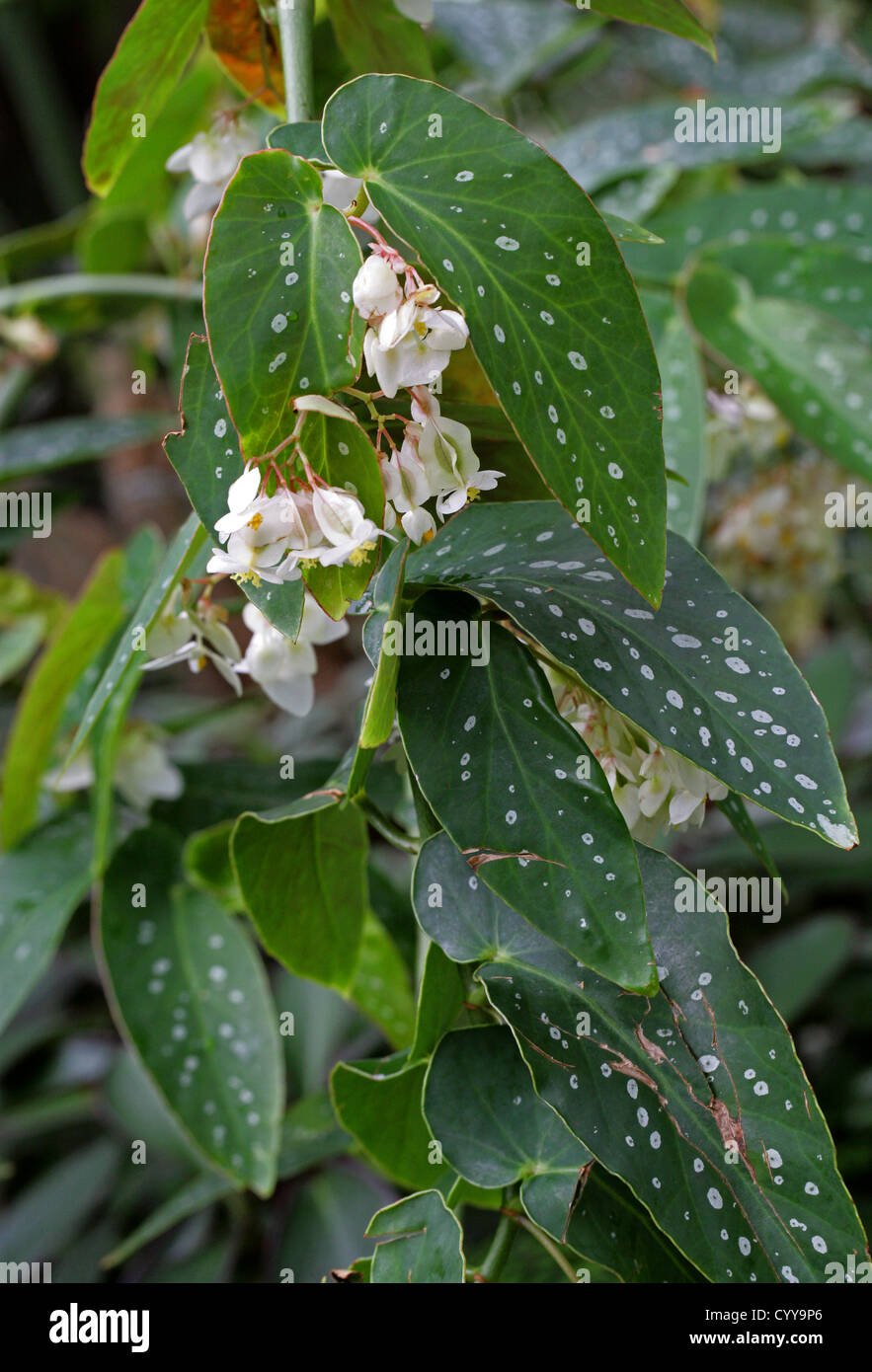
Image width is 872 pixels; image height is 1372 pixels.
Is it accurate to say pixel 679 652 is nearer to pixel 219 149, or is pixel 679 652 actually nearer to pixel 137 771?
pixel 219 149

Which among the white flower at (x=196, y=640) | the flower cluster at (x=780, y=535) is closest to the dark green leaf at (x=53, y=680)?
the white flower at (x=196, y=640)

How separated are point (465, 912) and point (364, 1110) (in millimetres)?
120

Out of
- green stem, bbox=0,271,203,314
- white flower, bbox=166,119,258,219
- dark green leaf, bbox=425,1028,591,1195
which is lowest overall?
dark green leaf, bbox=425,1028,591,1195

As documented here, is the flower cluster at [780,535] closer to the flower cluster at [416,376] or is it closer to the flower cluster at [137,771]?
the flower cluster at [137,771]

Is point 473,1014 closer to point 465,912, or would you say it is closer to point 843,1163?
point 465,912

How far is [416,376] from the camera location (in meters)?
0.32

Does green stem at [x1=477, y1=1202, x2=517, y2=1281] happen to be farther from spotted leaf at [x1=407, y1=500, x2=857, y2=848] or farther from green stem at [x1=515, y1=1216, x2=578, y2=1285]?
spotted leaf at [x1=407, y1=500, x2=857, y2=848]

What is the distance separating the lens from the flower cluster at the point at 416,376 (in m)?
0.31

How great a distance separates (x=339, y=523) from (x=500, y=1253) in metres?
0.29

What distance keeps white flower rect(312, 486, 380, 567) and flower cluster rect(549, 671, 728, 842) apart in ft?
0.40

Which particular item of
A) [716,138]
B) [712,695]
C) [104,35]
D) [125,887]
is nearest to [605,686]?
[712,695]

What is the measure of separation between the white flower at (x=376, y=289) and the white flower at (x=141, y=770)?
0.48 m

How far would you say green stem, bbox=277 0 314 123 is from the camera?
0.39 m

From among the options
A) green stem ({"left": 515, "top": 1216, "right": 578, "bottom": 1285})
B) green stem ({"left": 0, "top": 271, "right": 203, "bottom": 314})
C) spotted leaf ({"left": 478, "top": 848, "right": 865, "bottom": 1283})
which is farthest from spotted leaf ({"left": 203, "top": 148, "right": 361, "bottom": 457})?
green stem ({"left": 0, "top": 271, "right": 203, "bottom": 314})
